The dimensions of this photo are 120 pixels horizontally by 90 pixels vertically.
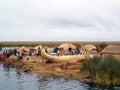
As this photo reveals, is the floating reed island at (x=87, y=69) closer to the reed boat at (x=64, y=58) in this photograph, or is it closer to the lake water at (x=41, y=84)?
the reed boat at (x=64, y=58)

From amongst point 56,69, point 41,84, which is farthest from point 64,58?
point 41,84

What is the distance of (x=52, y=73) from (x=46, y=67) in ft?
11.9

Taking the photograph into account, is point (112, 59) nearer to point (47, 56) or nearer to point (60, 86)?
point (60, 86)

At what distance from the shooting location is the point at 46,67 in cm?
2883

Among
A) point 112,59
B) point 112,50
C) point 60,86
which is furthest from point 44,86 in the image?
point 112,50

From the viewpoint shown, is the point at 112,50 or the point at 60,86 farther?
the point at 112,50

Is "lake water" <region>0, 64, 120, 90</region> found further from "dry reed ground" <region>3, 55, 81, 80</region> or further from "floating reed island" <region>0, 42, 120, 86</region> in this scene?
"dry reed ground" <region>3, 55, 81, 80</region>

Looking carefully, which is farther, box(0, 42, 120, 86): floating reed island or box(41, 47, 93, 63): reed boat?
box(41, 47, 93, 63): reed boat

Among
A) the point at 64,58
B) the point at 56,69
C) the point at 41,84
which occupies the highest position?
the point at 64,58

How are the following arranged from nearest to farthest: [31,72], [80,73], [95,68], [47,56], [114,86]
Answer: [114,86] < [95,68] < [80,73] < [31,72] < [47,56]

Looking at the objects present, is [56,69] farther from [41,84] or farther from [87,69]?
[41,84]

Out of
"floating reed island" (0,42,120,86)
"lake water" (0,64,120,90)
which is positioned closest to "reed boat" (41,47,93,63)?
"floating reed island" (0,42,120,86)

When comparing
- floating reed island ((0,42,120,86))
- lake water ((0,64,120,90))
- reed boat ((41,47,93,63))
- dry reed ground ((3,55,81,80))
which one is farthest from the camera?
reed boat ((41,47,93,63))

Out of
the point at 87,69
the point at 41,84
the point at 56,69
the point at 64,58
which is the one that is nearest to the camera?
the point at 41,84
